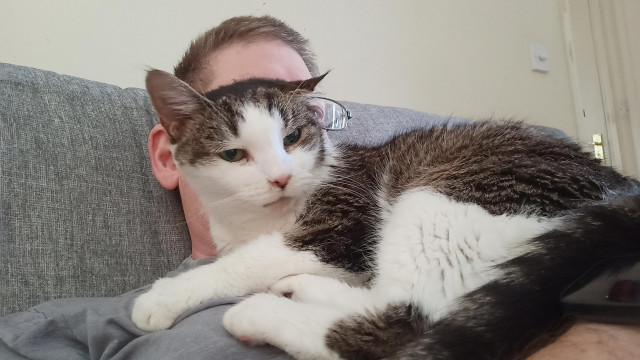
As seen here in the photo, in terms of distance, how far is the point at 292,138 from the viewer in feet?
3.82

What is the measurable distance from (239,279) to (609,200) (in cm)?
75

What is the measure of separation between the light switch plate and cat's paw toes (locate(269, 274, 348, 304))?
9.05ft

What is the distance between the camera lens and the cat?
653 millimetres

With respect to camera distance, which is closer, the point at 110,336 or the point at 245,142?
the point at 110,336

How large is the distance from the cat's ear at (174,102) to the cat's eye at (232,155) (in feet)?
0.48

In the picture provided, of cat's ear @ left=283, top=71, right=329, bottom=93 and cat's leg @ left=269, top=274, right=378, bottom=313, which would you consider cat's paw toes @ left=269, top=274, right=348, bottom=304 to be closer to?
cat's leg @ left=269, top=274, right=378, bottom=313

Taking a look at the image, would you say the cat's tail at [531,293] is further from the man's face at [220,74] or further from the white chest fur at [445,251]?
the man's face at [220,74]

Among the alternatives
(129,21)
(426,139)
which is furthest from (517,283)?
(129,21)

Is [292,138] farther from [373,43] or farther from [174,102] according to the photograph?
[373,43]

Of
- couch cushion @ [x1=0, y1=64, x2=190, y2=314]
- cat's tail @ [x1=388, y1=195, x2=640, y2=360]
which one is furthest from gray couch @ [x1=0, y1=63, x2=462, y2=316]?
cat's tail @ [x1=388, y1=195, x2=640, y2=360]

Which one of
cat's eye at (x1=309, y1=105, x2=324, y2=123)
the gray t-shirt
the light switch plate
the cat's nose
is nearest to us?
the gray t-shirt

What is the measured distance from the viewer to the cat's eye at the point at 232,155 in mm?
1079

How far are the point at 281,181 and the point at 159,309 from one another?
1.22 ft

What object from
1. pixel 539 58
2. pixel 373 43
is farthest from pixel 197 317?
pixel 539 58
